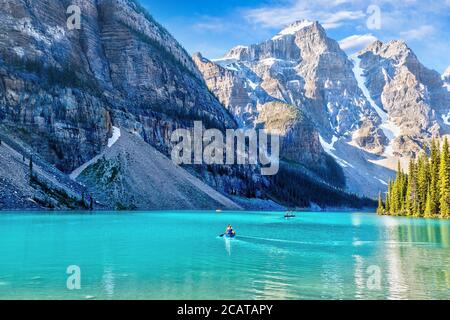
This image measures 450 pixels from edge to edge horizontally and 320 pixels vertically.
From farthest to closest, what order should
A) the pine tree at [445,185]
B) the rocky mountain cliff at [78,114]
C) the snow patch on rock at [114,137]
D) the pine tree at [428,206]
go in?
the snow patch on rock at [114,137], the rocky mountain cliff at [78,114], the pine tree at [428,206], the pine tree at [445,185]

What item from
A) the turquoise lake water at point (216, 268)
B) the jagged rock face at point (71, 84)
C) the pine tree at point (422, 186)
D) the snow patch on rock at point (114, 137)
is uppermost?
the jagged rock face at point (71, 84)

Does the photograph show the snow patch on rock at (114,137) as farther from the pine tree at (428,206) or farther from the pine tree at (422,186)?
the pine tree at (428,206)

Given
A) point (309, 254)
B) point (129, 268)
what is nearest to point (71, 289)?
point (129, 268)

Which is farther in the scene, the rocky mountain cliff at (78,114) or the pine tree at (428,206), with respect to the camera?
the rocky mountain cliff at (78,114)

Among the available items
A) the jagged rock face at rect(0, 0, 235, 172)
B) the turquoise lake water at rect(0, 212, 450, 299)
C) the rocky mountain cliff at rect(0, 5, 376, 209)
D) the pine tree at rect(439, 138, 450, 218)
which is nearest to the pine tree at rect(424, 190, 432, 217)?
Result: the pine tree at rect(439, 138, 450, 218)

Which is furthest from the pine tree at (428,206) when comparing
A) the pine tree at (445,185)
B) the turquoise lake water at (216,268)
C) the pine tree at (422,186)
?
the turquoise lake water at (216,268)

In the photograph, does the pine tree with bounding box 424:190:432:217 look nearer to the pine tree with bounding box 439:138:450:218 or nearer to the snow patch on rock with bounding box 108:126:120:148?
the pine tree with bounding box 439:138:450:218

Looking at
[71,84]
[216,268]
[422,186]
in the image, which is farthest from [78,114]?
[216,268]
